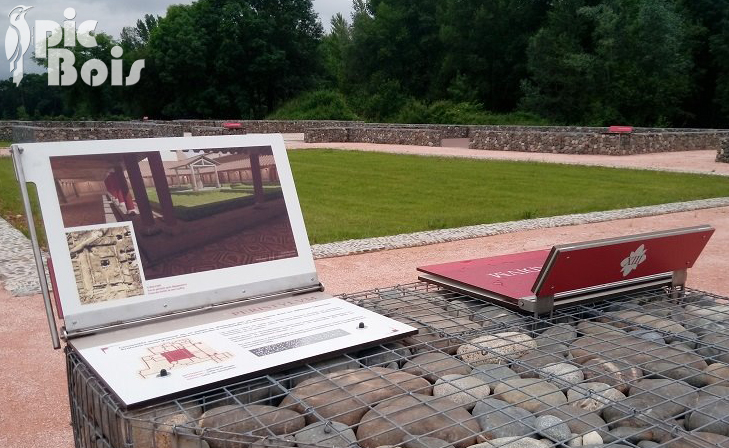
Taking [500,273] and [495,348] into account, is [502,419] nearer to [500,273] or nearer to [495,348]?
[495,348]

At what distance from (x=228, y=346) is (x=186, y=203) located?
931 mm

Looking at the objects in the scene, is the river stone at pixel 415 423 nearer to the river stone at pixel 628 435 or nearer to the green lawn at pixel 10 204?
the river stone at pixel 628 435

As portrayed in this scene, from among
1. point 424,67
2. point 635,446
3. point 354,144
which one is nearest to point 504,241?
point 635,446

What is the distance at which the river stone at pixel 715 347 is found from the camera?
11.4 feet

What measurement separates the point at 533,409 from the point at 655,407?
0.51m

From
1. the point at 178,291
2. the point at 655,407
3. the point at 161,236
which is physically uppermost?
the point at 161,236

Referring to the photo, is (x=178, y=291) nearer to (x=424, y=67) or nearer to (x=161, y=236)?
(x=161, y=236)

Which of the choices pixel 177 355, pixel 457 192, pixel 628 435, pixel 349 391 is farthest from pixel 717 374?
pixel 457 192

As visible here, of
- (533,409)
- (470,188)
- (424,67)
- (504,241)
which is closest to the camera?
(533,409)

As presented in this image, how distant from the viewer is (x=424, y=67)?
58312 mm

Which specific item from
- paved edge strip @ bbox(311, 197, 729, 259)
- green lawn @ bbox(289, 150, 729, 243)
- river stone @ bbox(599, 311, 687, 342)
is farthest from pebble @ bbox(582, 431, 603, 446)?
green lawn @ bbox(289, 150, 729, 243)

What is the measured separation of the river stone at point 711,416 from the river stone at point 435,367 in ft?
3.18

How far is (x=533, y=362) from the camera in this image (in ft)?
11.1

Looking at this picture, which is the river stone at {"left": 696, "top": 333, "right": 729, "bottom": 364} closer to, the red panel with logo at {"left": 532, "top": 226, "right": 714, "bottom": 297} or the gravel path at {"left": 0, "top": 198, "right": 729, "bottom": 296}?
the red panel with logo at {"left": 532, "top": 226, "right": 714, "bottom": 297}
